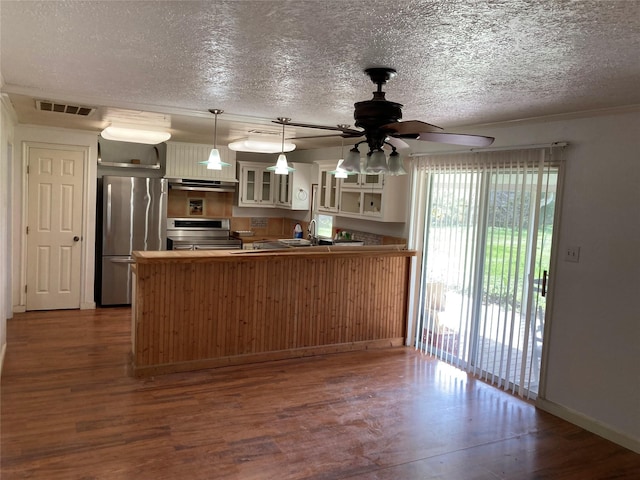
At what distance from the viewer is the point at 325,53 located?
2.46 metres

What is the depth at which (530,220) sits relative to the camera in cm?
408

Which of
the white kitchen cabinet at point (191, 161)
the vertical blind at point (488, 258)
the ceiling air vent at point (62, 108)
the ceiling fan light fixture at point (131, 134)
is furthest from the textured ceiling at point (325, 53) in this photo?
the white kitchen cabinet at point (191, 161)

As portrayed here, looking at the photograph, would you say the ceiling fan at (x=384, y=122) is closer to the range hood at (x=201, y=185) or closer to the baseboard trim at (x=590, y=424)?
→ the baseboard trim at (x=590, y=424)

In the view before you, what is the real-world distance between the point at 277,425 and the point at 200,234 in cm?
456

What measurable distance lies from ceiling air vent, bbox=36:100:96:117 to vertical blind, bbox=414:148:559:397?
3194mm

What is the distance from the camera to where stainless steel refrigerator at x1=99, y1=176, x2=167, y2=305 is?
21.4ft

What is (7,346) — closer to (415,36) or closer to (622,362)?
(415,36)

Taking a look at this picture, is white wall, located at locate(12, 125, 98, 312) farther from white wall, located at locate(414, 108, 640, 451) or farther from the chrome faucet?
white wall, located at locate(414, 108, 640, 451)

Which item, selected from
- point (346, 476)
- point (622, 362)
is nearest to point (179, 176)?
point (346, 476)

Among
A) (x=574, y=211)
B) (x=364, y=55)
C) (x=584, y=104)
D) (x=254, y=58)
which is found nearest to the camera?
(x=364, y=55)

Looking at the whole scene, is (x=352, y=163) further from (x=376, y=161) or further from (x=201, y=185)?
(x=201, y=185)

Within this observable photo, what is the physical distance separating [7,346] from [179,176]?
316 centimetres

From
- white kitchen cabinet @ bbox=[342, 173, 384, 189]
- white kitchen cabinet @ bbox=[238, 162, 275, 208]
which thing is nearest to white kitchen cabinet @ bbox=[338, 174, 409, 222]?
white kitchen cabinet @ bbox=[342, 173, 384, 189]

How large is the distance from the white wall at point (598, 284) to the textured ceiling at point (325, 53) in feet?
0.94
